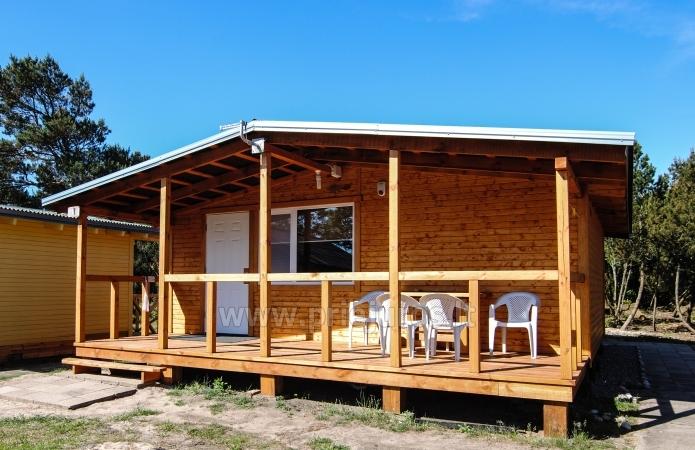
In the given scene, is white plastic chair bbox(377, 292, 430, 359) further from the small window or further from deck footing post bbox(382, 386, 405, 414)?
the small window

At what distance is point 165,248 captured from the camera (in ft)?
24.0

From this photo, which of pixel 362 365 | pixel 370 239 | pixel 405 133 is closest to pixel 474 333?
pixel 362 365

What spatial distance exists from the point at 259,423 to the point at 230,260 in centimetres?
407

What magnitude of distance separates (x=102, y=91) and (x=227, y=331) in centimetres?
2397

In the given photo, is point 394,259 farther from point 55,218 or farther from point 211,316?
point 55,218

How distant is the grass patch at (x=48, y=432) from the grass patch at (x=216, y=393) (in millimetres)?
1110

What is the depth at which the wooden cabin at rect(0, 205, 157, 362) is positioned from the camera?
9672 mm

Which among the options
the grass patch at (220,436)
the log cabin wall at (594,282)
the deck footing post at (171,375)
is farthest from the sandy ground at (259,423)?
the log cabin wall at (594,282)

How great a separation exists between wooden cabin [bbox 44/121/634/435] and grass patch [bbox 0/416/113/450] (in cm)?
168

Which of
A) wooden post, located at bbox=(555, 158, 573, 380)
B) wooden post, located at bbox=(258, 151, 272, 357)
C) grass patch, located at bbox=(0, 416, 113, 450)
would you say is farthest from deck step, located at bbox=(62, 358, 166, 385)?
wooden post, located at bbox=(555, 158, 573, 380)

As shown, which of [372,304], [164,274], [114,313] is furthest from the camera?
[114,313]

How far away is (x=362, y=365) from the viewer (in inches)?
227

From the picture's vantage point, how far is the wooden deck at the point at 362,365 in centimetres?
500

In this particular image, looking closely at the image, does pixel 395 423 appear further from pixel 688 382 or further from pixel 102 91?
pixel 102 91
